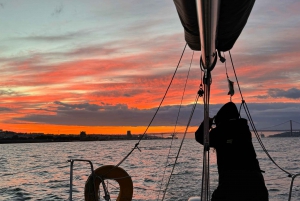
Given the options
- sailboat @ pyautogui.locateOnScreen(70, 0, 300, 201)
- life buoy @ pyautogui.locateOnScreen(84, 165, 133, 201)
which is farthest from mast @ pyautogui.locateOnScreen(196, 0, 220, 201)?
life buoy @ pyautogui.locateOnScreen(84, 165, 133, 201)

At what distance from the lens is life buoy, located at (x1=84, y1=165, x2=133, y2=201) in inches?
247

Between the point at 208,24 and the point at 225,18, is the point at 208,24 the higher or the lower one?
the lower one

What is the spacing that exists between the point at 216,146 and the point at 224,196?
0.57 metres

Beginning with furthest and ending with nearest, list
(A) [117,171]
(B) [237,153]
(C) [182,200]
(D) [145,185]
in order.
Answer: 1. (D) [145,185]
2. (C) [182,200]
3. (A) [117,171]
4. (B) [237,153]

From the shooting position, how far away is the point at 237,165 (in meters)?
4.07

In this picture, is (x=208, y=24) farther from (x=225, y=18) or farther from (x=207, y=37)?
(x=225, y=18)

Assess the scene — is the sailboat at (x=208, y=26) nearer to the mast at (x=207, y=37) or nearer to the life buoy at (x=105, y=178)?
the mast at (x=207, y=37)

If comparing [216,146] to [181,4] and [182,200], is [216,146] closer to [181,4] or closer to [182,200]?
[181,4]

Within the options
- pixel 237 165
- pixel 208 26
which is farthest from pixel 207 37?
pixel 237 165

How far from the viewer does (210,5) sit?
9.71 ft

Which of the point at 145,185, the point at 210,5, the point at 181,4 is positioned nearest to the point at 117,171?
the point at 181,4

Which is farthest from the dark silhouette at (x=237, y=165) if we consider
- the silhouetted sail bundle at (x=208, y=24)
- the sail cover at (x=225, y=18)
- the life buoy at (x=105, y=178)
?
the life buoy at (x=105, y=178)

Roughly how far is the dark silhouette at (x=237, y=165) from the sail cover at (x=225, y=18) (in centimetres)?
122

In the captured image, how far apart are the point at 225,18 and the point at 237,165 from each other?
1.73 m
